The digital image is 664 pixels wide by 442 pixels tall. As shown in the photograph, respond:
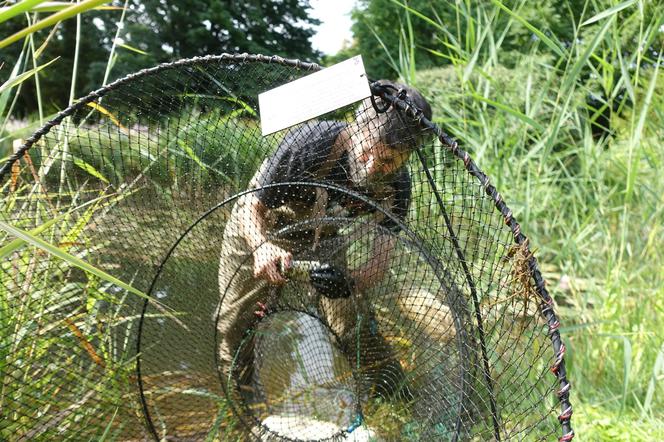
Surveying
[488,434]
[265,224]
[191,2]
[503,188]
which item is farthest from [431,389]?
[191,2]

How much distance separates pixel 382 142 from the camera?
3.30 feet

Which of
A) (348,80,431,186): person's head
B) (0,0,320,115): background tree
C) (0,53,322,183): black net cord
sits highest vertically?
(0,0,320,115): background tree

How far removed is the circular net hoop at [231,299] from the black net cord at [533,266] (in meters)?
0.09

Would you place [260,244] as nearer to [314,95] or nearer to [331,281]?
[331,281]

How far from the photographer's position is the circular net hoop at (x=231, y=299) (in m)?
1.09

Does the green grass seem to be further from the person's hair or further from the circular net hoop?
the person's hair

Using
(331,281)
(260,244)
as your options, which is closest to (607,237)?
(331,281)

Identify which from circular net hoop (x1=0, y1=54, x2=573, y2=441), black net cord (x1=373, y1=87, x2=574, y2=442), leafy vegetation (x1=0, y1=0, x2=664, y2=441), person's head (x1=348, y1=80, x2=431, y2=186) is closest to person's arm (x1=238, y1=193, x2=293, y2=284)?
circular net hoop (x1=0, y1=54, x2=573, y2=441)

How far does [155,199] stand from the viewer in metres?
1.29

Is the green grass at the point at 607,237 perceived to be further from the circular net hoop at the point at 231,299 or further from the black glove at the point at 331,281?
the black glove at the point at 331,281

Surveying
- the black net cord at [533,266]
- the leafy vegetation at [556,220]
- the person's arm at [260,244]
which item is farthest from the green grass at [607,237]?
the person's arm at [260,244]

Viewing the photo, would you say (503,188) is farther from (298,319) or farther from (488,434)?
(488,434)

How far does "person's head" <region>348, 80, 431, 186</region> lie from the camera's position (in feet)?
3.08

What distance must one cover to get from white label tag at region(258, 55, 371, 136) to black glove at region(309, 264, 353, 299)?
39cm
